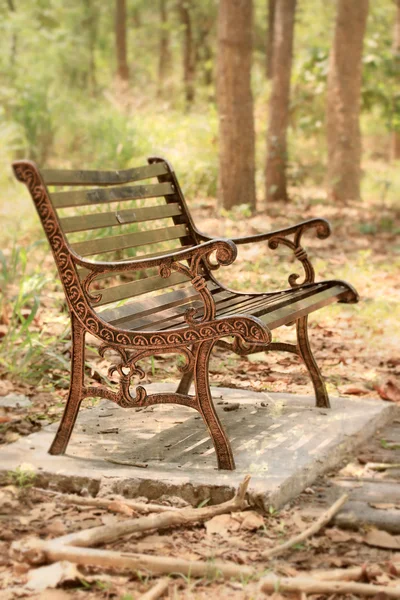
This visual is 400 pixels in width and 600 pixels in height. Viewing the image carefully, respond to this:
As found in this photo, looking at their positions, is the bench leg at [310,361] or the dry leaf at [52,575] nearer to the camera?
the dry leaf at [52,575]

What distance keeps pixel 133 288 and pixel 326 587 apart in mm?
1669

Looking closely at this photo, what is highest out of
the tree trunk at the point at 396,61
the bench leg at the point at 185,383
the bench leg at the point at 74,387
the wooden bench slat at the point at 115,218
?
the tree trunk at the point at 396,61

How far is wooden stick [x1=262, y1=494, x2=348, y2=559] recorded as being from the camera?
2.76 m

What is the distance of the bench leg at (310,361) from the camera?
4.01 metres

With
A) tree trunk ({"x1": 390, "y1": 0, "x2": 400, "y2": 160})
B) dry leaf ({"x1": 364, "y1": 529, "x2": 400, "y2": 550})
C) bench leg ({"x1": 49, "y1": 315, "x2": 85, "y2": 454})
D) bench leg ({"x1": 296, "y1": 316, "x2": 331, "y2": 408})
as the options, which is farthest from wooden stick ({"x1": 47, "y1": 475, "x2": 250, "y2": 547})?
tree trunk ({"x1": 390, "y1": 0, "x2": 400, "y2": 160})

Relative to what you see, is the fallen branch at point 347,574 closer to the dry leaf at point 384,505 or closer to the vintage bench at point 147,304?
the dry leaf at point 384,505

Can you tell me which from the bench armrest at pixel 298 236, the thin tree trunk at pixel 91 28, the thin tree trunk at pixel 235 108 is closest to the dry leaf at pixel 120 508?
the bench armrest at pixel 298 236

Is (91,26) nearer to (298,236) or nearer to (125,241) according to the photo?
(298,236)

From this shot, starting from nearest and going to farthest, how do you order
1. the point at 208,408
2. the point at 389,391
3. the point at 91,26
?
the point at 208,408
the point at 389,391
the point at 91,26

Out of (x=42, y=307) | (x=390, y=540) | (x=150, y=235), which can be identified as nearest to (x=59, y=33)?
(x=42, y=307)

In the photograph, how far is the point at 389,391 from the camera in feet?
14.9

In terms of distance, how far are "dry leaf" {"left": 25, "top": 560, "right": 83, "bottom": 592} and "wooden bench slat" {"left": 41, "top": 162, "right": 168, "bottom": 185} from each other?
144cm

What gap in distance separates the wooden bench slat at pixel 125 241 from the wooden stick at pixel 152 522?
1.11 metres

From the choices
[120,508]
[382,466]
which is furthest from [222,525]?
[382,466]
